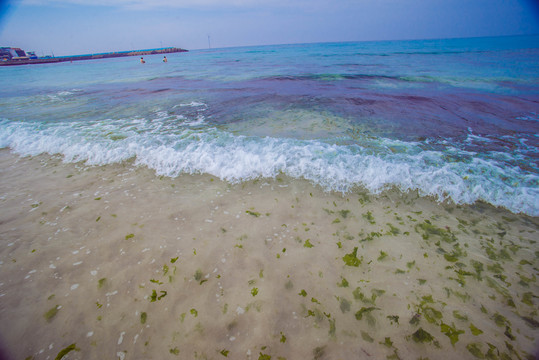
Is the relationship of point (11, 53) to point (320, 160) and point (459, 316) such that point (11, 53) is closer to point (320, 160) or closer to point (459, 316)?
point (320, 160)

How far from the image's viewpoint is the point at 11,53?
11338cm

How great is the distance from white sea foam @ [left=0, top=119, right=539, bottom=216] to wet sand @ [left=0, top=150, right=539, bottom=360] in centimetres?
58

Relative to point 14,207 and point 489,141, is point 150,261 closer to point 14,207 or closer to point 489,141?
point 14,207

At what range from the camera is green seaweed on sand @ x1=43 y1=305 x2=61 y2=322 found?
→ 2.99m

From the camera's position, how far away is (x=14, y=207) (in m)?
5.10

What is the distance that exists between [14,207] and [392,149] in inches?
420

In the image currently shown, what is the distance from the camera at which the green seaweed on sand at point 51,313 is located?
2992 mm

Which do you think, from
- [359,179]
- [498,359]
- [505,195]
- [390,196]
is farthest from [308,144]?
[498,359]

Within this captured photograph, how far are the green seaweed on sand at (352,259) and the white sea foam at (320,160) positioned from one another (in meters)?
1.98

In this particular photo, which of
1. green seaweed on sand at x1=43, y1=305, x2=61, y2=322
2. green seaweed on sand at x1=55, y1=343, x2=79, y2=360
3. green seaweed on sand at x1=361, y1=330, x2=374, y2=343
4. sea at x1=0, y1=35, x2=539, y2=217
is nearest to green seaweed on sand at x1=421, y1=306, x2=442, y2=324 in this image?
green seaweed on sand at x1=361, y1=330, x2=374, y2=343

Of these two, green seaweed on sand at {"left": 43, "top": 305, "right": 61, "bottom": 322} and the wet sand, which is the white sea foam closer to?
the wet sand

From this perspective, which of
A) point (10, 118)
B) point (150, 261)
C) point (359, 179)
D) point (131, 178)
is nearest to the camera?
point (150, 261)

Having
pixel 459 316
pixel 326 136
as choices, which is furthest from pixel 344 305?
pixel 326 136

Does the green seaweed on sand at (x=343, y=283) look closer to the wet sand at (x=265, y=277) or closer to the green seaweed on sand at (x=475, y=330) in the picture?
the wet sand at (x=265, y=277)
